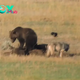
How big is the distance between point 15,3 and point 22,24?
4.80m

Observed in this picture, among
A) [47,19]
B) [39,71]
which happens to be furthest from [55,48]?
[47,19]

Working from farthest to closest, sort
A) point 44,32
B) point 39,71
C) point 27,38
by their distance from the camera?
point 44,32 → point 27,38 → point 39,71

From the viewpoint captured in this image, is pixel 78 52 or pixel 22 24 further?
pixel 22 24

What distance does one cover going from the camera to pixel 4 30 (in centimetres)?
1678

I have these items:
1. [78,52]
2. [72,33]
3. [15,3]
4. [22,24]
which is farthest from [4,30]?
[15,3]

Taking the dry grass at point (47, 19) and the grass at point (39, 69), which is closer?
the grass at point (39, 69)

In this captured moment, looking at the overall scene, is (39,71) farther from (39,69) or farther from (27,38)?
(27,38)

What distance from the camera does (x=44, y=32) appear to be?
1667 cm

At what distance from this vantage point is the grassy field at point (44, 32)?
1009 centimetres

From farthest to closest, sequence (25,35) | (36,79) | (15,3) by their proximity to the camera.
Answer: (15,3)
(25,35)
(36,79)

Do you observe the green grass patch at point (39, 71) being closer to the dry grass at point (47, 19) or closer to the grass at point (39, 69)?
the grass at point (39, 69)

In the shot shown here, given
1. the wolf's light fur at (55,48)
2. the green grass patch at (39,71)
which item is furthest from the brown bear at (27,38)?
the green grass patch at (39,71)

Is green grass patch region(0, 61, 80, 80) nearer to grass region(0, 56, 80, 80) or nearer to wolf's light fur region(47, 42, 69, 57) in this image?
grass region(0, 56, 80, 80)

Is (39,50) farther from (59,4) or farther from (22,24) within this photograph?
(59,4)
